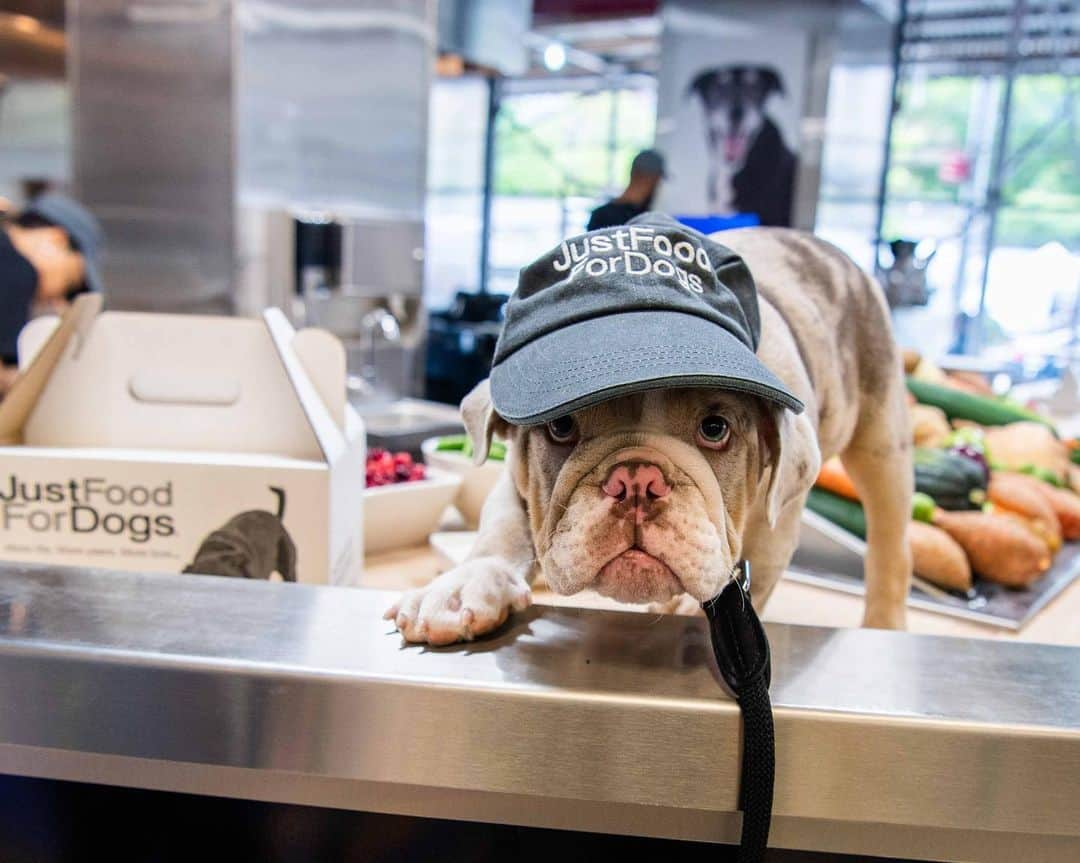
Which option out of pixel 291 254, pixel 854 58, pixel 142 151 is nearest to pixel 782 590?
pixel 291 254

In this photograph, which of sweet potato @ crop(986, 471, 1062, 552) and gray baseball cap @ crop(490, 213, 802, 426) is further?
sweet potato @ crop(986, 471, 1062, 552)

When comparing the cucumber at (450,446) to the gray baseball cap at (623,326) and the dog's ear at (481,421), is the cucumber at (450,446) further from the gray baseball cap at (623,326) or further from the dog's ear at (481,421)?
the gray baseball cap at (623,326)

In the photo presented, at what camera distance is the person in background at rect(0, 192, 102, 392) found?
2.57 meters

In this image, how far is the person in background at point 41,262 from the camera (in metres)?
2.57

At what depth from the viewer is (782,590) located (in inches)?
51.3

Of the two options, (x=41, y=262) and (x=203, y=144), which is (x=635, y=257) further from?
(x=203, y=144)

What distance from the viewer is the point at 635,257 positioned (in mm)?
695

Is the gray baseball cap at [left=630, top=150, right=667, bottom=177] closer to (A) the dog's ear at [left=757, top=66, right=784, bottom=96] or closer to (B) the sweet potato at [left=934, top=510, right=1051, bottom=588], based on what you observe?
(B) the sweet potato at [left=934, top=510, right=1051, bottom=588]

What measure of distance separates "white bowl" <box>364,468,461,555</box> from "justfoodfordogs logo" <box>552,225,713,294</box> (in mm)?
587

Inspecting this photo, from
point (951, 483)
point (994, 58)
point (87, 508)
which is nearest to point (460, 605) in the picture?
point (87, 508)

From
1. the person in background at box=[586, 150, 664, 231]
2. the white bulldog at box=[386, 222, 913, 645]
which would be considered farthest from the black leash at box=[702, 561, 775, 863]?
the person in background at box=[586, 150, 664, 231]

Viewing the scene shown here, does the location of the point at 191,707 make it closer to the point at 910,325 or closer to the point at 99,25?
the point at 99,25

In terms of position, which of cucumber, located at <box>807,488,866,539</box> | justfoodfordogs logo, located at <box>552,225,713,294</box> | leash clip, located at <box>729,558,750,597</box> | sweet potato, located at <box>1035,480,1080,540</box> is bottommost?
sweet potato, located at <box>1035,480,1080,540</box>

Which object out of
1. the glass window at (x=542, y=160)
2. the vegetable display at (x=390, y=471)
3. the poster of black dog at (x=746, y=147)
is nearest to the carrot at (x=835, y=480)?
the vegetable display at (x=390, y=471)
